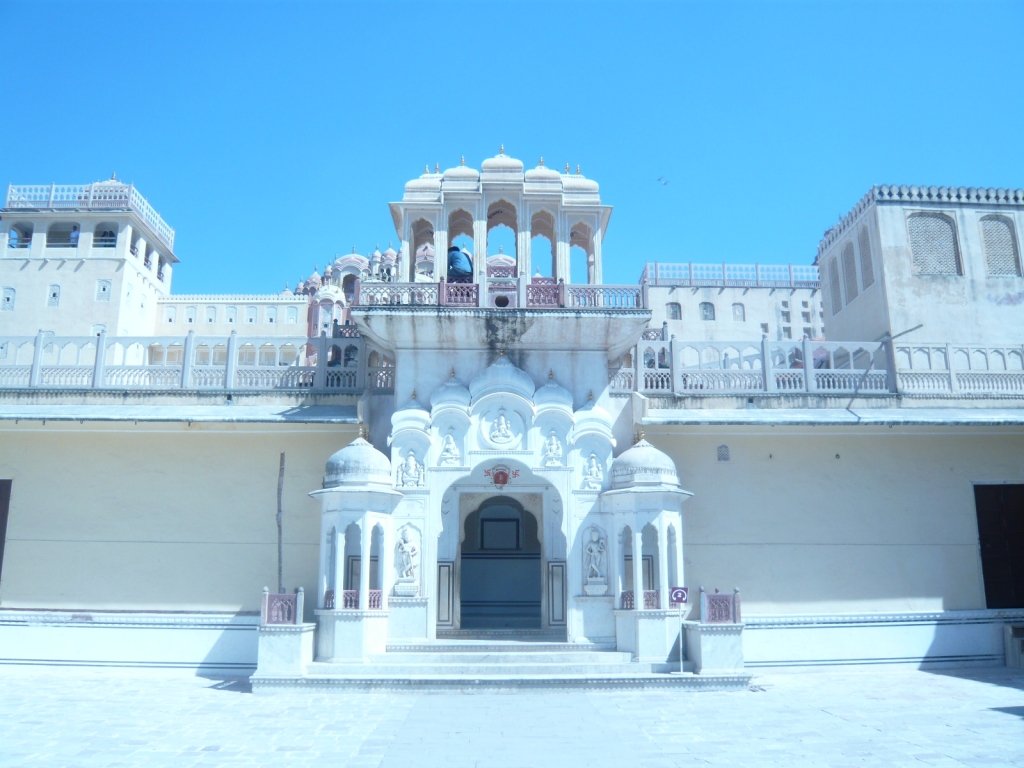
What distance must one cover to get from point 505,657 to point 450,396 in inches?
170

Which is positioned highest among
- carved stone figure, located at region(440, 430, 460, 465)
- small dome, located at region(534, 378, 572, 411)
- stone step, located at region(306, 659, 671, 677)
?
small dome, located at region(534, 378, 572, 411)

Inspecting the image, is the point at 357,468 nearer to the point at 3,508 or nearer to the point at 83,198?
the point at 3,508

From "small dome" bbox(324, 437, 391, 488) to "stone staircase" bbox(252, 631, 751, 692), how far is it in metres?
2.64

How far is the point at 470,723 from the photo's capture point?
9438mm

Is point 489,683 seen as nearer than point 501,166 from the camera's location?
Yes

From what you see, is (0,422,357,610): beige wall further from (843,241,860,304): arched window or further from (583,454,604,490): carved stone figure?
(843,241,860,304): arched window

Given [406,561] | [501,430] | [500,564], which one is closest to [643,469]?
[501,430]

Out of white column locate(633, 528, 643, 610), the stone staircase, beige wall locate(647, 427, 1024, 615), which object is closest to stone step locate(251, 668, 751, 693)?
the stone staircase

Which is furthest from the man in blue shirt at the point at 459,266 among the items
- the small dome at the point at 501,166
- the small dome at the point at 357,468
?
the small dome at the point at 357,468

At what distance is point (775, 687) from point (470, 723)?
5226 millimetres

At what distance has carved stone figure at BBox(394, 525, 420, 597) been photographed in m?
13.1

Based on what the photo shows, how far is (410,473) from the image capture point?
13492 mm

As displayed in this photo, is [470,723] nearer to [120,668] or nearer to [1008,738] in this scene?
[1008,738]

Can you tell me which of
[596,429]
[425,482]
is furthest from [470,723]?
[596,429]
